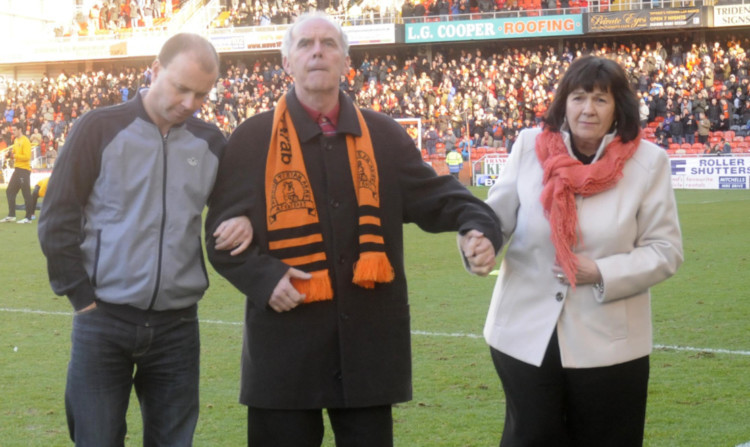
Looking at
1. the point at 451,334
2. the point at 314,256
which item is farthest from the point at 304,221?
the point at 451,334

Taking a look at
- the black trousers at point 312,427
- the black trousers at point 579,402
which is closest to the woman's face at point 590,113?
the black trousers at point 579,402

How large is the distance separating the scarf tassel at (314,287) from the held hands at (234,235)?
19cm

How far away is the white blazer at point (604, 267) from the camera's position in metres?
3.53

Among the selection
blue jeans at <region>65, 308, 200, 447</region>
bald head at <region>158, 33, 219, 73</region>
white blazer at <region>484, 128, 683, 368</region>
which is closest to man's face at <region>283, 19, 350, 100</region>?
Result: bald head at <region>158, 33, 219, 73</region>

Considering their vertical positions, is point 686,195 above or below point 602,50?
below

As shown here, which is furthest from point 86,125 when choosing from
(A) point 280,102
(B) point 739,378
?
(B) point 739,378

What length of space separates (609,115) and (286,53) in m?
1.15

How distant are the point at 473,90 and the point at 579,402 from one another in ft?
117

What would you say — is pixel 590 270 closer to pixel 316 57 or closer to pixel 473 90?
pixel 316 57

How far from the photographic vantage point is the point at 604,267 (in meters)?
3.49

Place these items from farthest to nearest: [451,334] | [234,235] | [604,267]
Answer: [451,334], [604,267], [234,235]

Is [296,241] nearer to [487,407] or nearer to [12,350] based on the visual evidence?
[487,407]

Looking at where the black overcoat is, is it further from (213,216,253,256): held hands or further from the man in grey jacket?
the man in grey jacket

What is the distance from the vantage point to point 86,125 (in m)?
3.37
